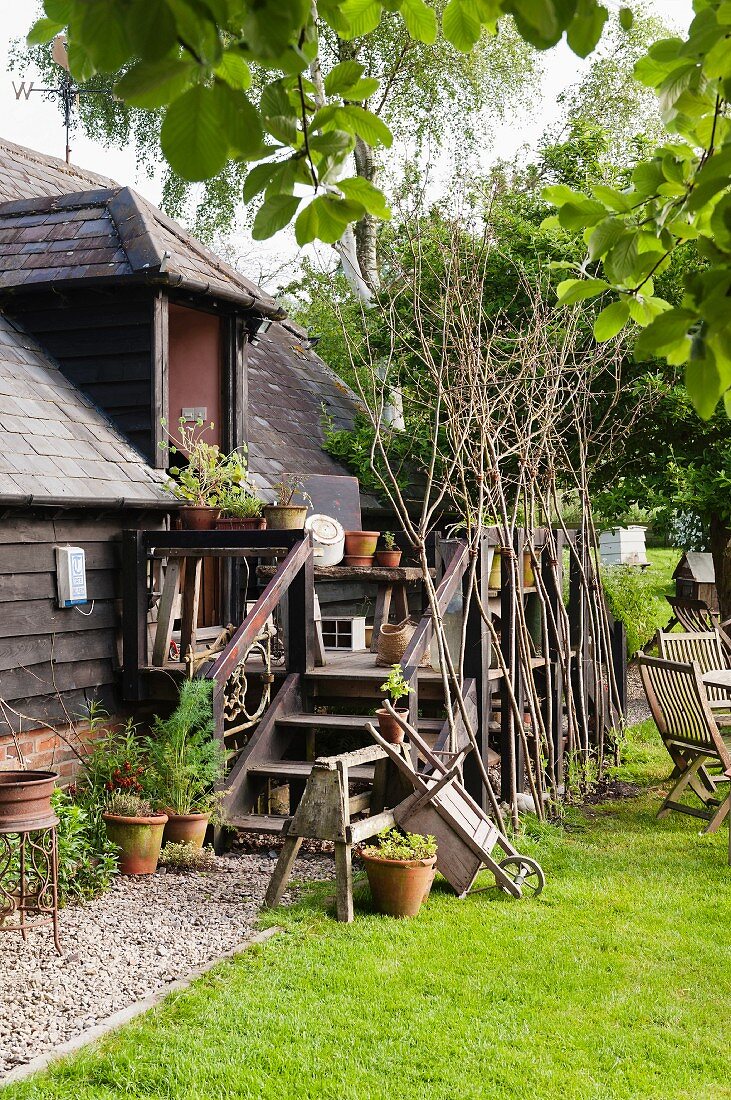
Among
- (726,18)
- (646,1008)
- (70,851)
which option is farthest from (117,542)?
(726,18)

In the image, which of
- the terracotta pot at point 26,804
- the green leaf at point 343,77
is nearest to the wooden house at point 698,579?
the terracotta pot at point 26,804

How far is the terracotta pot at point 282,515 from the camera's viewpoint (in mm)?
7785

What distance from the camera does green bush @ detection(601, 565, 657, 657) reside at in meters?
14.1

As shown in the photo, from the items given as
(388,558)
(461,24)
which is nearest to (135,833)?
(388,558)

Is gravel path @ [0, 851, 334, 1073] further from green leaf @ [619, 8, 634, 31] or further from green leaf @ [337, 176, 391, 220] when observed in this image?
green leaf @ [619, 8, 634, 31]

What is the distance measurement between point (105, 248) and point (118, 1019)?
232 inches

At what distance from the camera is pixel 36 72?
858 inches

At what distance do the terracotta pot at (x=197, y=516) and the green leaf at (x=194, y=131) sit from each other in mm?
6237

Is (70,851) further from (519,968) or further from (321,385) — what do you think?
(321,385)

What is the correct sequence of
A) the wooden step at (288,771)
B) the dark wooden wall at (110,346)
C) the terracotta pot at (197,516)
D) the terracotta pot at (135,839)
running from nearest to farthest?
the terracotta pot at (135,839), the wooden step at (288,771), the terracotta pot at (197,516), the dark wooden wall at (110,346)

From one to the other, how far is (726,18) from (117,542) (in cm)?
626

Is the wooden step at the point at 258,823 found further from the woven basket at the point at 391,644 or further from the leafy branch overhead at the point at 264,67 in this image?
the leafy branch overhead at the point at 264,67

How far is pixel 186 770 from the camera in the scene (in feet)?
20.1

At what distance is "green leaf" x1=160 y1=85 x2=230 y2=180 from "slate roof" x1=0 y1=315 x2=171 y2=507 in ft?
16.3
